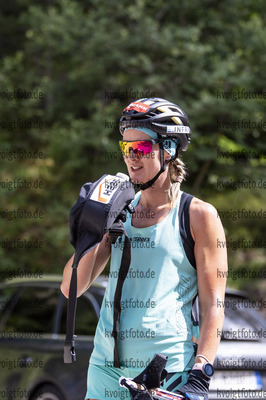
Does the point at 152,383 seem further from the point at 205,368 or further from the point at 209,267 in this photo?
the point at 209,267

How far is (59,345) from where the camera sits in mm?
5574

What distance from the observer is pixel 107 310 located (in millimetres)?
2898

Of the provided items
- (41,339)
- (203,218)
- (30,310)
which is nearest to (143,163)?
(203,218)

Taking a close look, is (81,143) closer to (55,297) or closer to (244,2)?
(244,2)

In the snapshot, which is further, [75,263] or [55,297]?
[55,297]

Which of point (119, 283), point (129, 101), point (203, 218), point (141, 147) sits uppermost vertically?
point (141, 147)

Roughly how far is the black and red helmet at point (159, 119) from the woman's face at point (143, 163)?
0.06 meters

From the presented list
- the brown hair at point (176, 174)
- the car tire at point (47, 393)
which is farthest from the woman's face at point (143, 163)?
the car tire at point (47, 393)

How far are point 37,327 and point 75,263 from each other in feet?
11.3

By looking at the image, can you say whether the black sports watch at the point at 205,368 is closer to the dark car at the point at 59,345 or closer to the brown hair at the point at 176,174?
the brown hair at the point at 176,174

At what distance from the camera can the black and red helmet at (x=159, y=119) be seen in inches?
118

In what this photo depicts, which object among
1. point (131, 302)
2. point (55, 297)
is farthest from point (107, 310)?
point (55, 297)

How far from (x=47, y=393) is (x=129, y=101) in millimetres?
9569

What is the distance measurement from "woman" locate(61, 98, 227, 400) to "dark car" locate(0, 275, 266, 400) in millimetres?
2257
